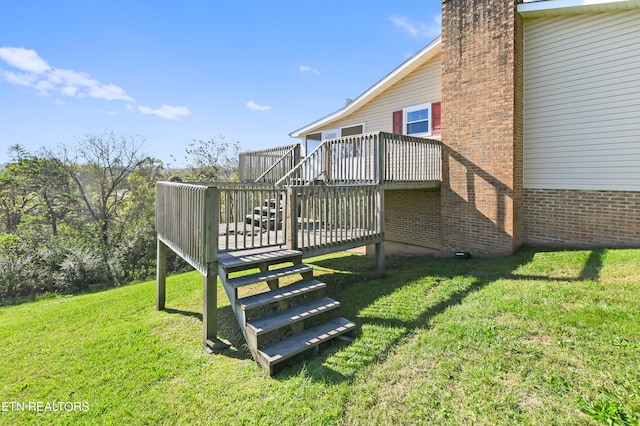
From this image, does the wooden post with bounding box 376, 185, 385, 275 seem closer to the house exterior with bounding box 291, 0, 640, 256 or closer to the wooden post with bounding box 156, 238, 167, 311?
the house exterior with bounding box 291, 0, 640, 256

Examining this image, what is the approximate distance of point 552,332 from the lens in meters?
3.51

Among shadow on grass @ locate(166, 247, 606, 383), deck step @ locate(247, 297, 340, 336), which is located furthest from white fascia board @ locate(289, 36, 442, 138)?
deck step @ locate(247, 297, 340, 336)

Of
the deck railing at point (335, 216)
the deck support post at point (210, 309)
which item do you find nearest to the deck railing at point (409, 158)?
the deck railing at point (335, 216)

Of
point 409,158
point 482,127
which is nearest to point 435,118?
point 482,127

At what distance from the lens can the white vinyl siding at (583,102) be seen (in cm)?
625

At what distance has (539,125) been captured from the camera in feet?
24.0

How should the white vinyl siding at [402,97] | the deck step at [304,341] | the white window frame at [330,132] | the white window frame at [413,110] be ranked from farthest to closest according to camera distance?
the white window frame at [330,132]
the white window frame at [413,110]
the white vinyl siding at [402,97]
the deck step at [304,341]

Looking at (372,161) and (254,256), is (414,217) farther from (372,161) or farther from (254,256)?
(254,256)

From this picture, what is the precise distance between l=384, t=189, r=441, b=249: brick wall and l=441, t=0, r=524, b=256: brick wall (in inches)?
33.1

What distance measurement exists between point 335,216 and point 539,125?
566 cm

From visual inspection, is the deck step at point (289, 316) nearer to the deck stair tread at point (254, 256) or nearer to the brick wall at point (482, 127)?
the deck stair tread at point (254, 256)

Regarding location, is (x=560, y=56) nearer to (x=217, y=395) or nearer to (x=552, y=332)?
(x=552, y=332)

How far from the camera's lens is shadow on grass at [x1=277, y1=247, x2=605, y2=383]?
3619 mm

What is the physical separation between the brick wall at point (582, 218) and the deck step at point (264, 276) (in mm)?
6234
